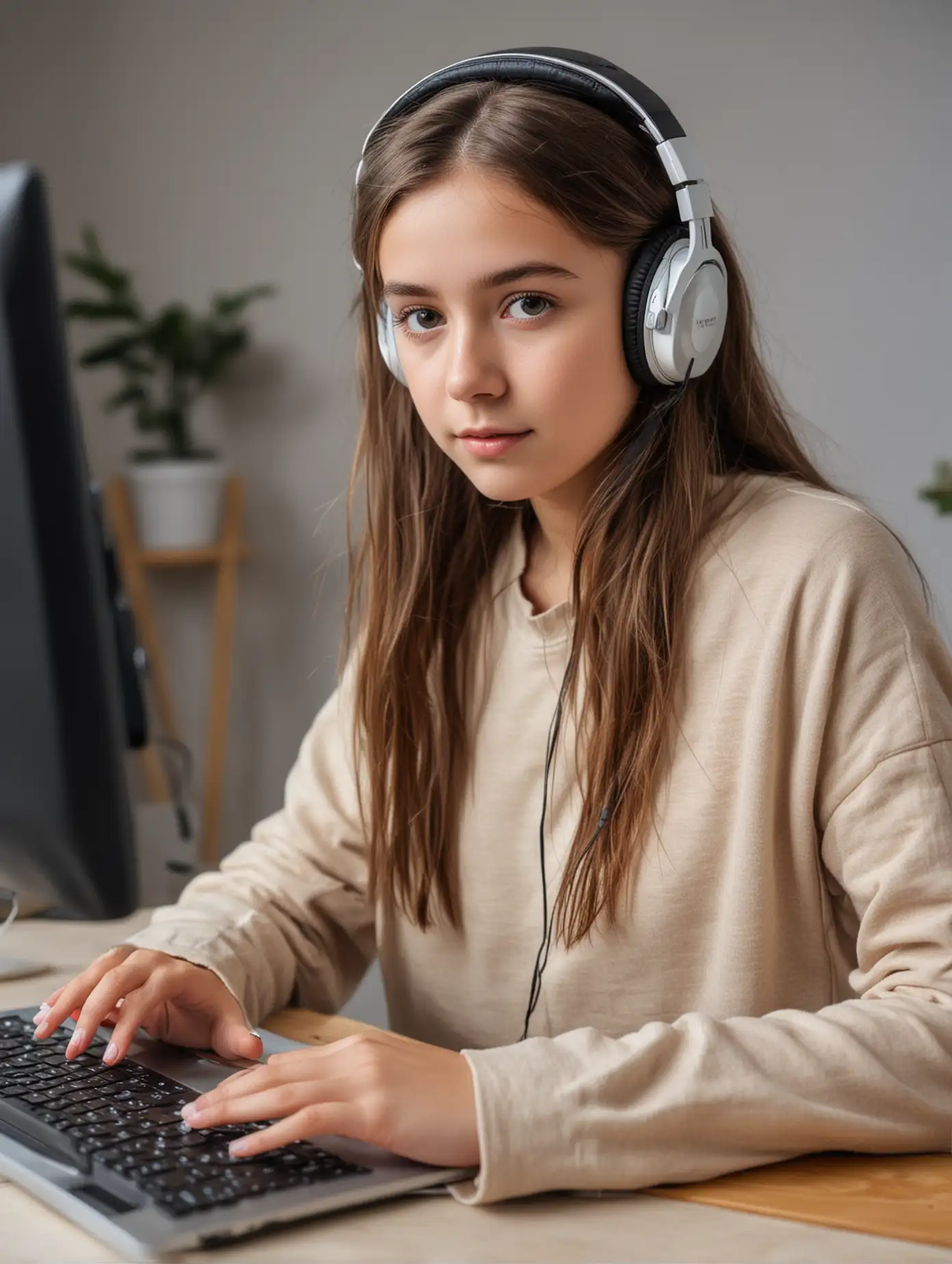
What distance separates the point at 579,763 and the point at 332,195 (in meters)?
2.47

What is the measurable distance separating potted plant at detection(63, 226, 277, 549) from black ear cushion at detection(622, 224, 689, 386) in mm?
2215

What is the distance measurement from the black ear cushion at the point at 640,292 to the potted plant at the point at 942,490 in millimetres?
1901

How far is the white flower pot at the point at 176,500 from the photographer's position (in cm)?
305

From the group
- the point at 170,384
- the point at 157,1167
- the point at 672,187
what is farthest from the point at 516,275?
the point at 170,384

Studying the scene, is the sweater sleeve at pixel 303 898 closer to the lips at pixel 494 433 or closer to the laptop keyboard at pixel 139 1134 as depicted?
the laptop keyboard at pixel 139 1134

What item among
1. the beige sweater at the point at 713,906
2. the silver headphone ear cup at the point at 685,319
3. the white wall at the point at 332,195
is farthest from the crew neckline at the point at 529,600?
the white wall at the point at 332,195

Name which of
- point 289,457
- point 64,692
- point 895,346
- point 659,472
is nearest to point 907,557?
point 659,472

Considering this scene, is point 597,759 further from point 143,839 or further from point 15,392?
point 143,839

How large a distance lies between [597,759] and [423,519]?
0.28m

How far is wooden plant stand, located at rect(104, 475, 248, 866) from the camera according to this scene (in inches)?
124

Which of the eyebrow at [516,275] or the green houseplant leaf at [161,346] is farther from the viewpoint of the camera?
the green houseplant leaf at [161,346]

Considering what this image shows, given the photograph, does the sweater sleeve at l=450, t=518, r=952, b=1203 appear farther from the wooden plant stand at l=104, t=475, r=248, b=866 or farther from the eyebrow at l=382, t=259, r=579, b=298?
the wooden plant stand at l=104, t=475, r=248, b=866

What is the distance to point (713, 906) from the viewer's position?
0.97 metres

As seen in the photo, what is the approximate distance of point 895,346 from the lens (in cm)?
287
